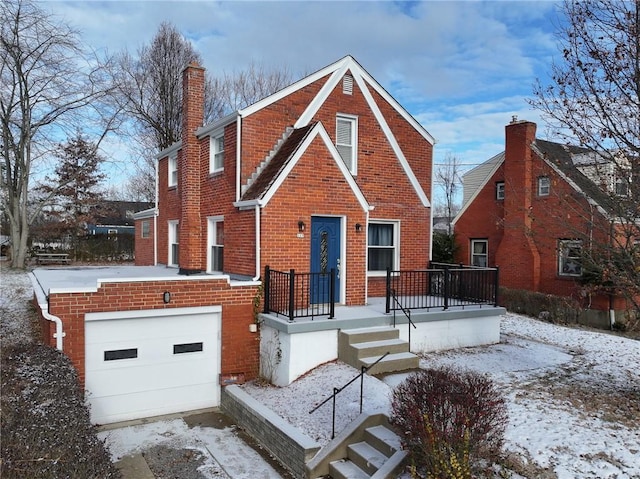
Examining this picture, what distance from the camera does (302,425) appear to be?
24.1 feet

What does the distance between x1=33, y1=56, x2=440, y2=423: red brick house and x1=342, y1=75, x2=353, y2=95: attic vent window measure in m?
0.03

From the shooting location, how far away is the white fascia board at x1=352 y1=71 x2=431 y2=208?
42.2 feet

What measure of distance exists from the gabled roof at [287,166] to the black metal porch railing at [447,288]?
2553 mm

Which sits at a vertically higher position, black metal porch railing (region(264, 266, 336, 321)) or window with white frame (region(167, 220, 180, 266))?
window with white frame (region(167, 220, 180, 266))

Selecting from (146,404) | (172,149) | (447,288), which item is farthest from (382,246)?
(172,149)

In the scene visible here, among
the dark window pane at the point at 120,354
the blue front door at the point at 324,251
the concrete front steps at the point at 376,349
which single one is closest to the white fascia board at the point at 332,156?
the blue front door at the point at 324,251

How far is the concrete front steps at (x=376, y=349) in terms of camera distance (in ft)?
29.0

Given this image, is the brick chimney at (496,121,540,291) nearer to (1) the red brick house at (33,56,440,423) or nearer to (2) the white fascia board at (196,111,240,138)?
(1) the red brick house at (33,56,440,423)

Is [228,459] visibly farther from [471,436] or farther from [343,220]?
[343,220]

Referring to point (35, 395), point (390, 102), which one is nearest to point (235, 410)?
point (35, 395)

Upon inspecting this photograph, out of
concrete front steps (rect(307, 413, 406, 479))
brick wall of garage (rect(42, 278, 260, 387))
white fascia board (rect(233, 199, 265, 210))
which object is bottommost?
concrete front steps (rect(307, 413, 406, 479))

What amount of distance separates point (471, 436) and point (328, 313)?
5.22 m

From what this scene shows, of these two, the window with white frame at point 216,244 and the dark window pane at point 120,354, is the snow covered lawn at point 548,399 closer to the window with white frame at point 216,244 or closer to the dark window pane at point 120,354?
the dark window pane at point 120,354

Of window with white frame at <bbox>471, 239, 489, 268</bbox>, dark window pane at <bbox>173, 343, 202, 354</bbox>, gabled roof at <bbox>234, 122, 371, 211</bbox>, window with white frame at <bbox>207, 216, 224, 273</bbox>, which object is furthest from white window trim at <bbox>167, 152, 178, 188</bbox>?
window with white frame at <bbox>471, 239, 489, 268</bbox>
